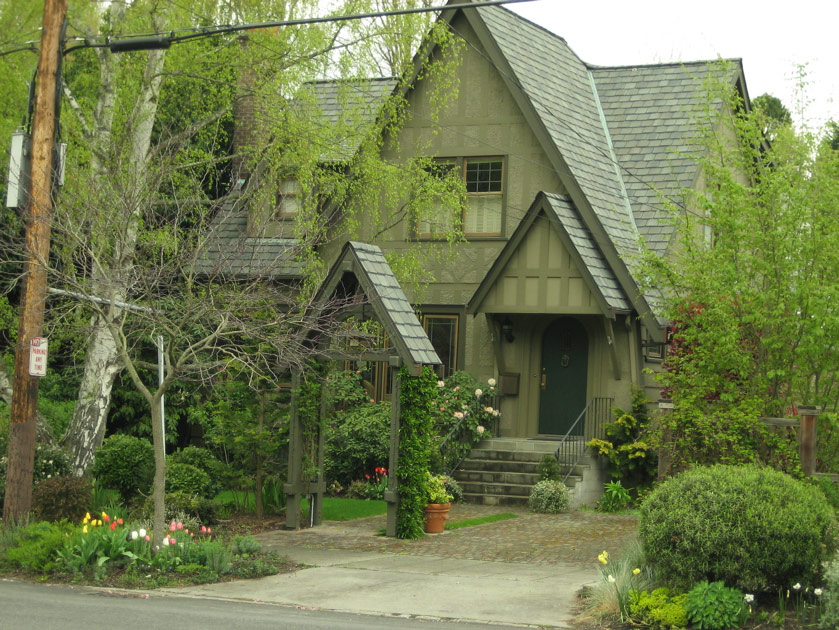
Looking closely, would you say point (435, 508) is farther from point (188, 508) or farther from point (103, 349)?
point (103, 349)

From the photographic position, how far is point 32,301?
42.8 feet

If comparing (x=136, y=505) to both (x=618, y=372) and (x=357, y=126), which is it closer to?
(x=357, y=126)

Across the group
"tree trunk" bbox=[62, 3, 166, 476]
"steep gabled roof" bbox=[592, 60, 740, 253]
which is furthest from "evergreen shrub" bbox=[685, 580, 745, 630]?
"steep gabled roof" bbox=[592, 60, 740, 253]

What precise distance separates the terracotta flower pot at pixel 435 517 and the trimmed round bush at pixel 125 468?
4.52 metres

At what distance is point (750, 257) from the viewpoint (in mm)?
13211

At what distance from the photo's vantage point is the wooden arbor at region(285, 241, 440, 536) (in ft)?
49.1

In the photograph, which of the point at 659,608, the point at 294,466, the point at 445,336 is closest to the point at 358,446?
the point at 445,336

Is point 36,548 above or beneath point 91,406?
beneath

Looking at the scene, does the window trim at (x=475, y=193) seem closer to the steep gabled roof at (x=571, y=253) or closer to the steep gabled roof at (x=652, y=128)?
the steep gabled roof at (x=571, y=253)

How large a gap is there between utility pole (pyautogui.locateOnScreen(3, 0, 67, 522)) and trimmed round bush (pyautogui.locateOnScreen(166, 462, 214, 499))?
274cm

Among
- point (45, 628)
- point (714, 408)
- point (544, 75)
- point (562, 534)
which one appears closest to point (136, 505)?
point (562, 534)

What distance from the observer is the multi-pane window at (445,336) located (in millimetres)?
21891

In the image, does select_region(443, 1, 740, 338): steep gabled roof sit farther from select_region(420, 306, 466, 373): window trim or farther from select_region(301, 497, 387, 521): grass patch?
select_region(301, 497, 387, 521): grass patch

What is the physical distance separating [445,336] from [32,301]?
1034 centimetres
